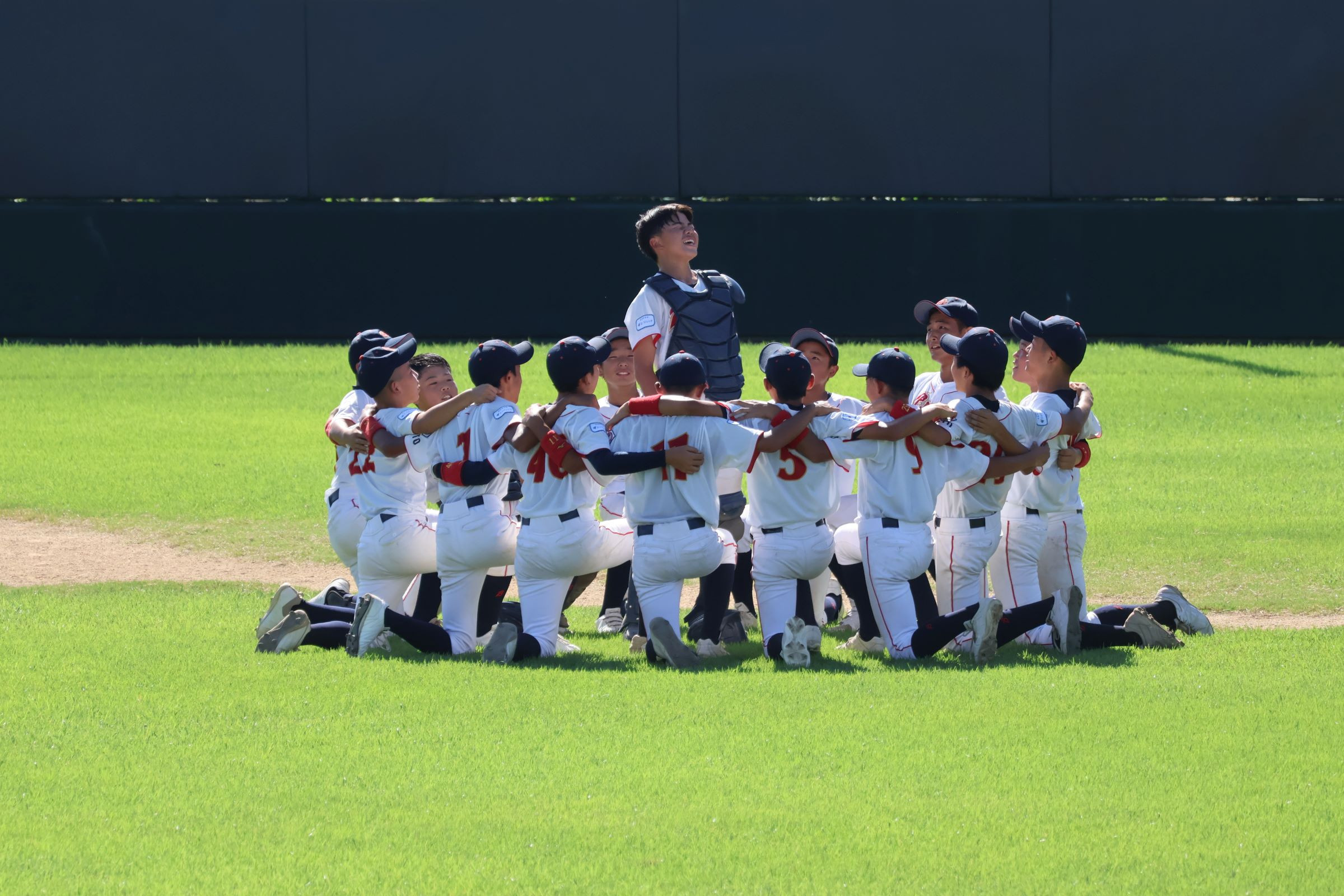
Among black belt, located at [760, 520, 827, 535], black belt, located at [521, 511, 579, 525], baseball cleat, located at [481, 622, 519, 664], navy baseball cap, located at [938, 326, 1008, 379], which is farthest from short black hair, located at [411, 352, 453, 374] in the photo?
navy baseball cap, located at [938, 326, 1008, 379]

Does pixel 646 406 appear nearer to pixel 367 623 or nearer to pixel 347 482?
pixel 367 623

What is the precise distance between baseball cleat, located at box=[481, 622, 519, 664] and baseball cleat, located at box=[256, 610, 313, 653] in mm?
814

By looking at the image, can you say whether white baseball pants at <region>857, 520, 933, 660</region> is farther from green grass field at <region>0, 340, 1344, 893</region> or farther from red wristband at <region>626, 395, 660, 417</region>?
red wristband at <region>626, 395, 660, 417</region>

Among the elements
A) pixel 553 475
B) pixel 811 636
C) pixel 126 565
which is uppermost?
pixel 553 475

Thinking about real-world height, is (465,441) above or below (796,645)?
above

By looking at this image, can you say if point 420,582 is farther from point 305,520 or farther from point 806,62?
point 806,62

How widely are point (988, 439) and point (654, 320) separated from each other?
1.69 metres

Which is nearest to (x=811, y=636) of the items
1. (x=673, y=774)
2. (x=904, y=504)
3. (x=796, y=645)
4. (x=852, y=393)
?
(x=796, y=645)

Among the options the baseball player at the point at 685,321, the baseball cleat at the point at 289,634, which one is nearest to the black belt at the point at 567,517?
the baseball player at the point at 685,321

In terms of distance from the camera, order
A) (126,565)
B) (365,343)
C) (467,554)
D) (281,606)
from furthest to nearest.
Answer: (126,565) → (365,343) → (281,606) → (467,554)

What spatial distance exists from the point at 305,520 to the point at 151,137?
34.1 ft

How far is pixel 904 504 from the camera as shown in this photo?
6.20 meters

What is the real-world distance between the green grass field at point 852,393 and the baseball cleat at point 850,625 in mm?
1682

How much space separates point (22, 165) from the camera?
19297 mm
